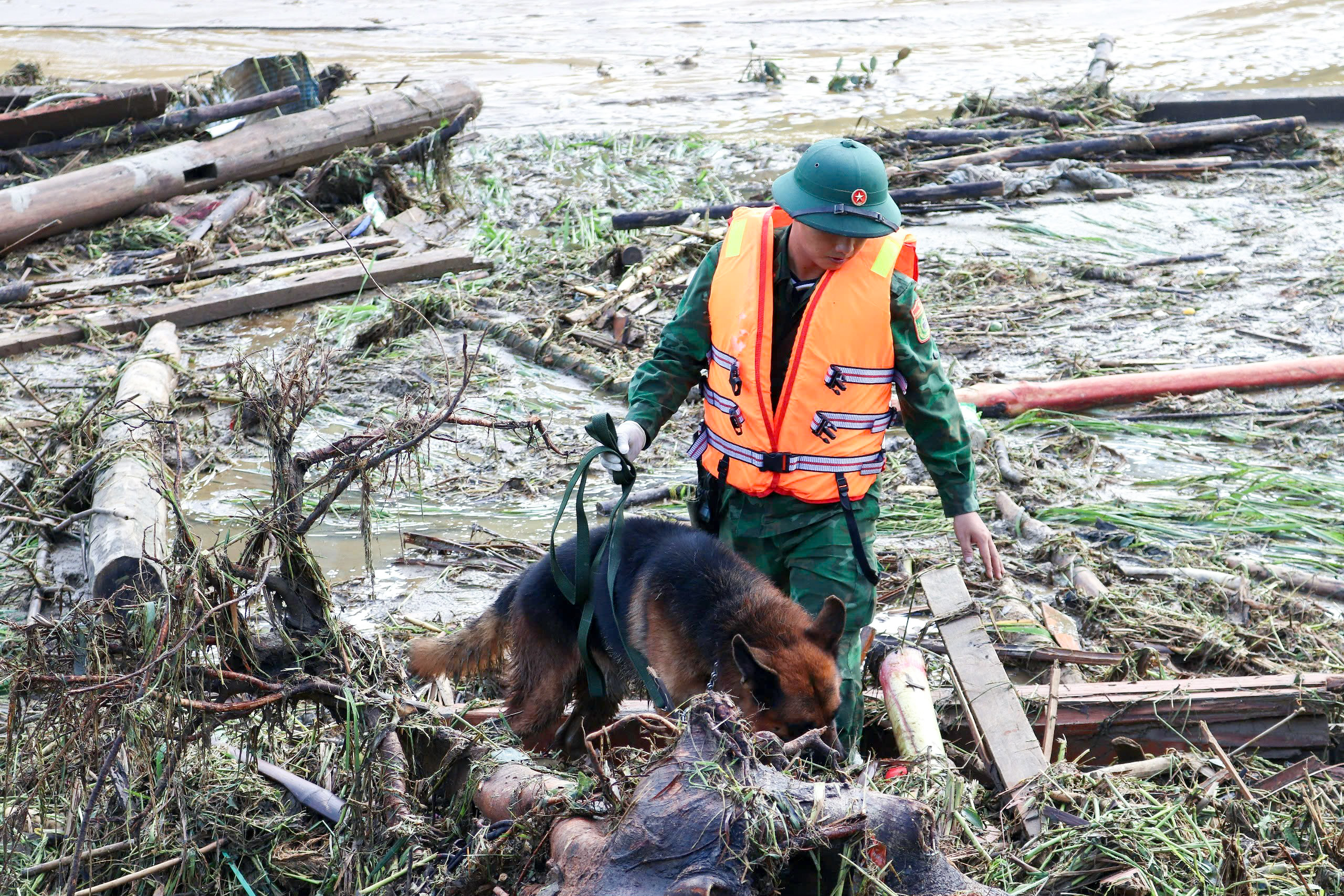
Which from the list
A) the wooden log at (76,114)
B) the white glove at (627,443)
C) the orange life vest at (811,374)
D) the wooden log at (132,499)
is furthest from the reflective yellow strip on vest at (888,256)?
the wooden log at (76,114)

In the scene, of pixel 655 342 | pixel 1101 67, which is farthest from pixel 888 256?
pixel 1101 67

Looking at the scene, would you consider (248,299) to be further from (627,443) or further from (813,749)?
(813,749)

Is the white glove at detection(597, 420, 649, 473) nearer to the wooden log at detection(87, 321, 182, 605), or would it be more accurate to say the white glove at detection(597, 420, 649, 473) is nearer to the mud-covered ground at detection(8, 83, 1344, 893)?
the mud-covered ground at detection(8, 83, 1344, 893)

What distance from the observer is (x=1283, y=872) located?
3457 millimetres

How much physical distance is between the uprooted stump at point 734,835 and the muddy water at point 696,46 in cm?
1360

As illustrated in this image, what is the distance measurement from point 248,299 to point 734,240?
6982mm

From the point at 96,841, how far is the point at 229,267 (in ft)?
27.3

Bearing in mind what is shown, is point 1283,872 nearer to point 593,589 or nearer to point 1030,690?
point 1030,690

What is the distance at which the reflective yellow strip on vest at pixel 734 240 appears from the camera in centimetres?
439

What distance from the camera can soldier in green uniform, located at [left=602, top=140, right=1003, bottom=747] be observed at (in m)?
4.05

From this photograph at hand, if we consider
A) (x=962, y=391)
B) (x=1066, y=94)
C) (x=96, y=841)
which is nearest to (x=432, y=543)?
(x=96, y=841)

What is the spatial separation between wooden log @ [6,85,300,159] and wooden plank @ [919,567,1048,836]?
439 inches

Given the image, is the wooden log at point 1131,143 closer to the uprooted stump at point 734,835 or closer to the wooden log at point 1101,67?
the wooden log at point 1101,67

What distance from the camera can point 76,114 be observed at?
1288cm
